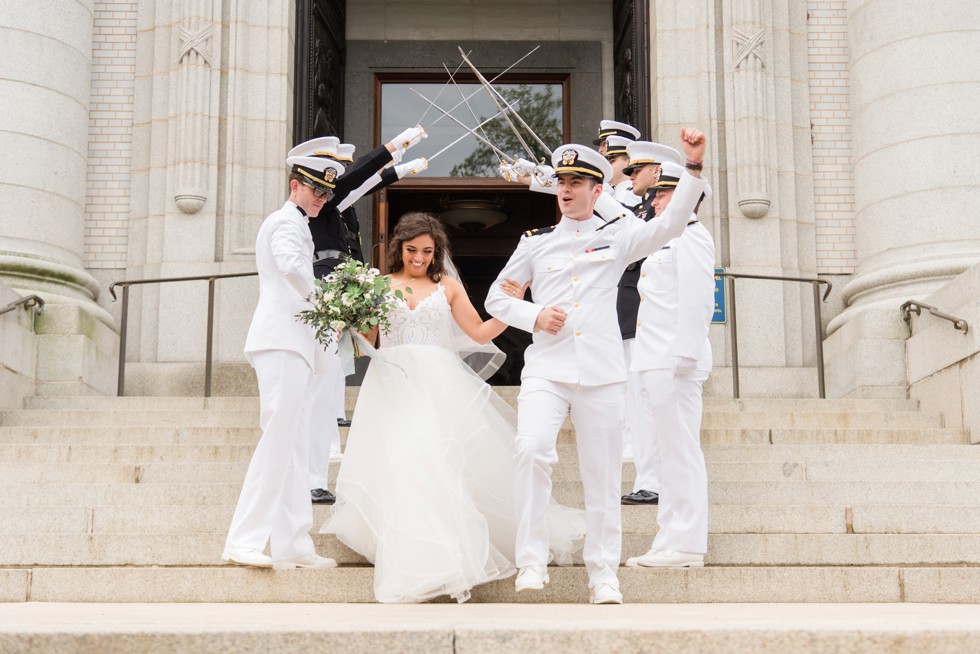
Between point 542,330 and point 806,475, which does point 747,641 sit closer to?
point 542,330

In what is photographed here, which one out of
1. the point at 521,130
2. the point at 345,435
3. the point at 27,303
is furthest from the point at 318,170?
the point at 521,130

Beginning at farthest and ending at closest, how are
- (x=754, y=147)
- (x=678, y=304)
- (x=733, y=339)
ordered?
(x=754, y=147) → (x=733, y=339) → (x=678, y=304)

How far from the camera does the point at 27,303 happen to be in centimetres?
1109

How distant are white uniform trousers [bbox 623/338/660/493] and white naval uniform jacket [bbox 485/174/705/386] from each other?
1338 mm

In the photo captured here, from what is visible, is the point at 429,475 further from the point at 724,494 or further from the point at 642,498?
the point at 724,494

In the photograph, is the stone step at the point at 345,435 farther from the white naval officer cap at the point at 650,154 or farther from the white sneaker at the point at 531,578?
the white sneaker at the point at 531,578

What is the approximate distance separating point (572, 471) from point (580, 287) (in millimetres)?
2000

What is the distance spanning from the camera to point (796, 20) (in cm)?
1352

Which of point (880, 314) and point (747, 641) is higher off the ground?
point (880, 314)

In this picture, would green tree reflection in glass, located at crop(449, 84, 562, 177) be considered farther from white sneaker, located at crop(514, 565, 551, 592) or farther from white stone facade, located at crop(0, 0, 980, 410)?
white sneaker, located at crop(514, 565, 551, 592)

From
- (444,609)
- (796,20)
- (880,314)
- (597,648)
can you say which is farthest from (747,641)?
(796,20)

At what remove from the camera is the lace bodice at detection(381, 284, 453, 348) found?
6.89 meters

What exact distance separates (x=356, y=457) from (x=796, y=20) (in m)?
8.90

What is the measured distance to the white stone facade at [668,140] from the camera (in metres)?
11.8
